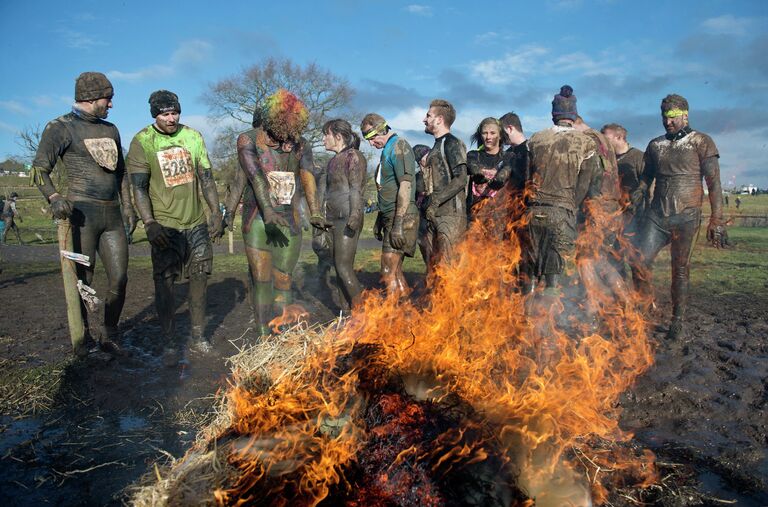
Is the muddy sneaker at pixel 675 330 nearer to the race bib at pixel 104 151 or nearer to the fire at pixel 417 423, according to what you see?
the fire at pixel 417 423

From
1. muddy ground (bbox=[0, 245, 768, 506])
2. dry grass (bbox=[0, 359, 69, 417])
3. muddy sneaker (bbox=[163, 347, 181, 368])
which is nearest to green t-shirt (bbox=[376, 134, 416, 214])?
muddy ground (bbox=[0, 245, 768, 506])

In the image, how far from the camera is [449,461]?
2.54 metres

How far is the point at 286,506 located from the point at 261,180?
359 cm

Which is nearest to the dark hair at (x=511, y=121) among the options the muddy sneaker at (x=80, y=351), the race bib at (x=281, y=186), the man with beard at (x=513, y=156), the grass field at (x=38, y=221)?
the man with beard at (x=513, y=156)

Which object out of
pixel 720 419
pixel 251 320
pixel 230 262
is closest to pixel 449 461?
pixel 720 419

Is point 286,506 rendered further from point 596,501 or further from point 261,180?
point 261,180

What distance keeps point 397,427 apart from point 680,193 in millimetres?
5217

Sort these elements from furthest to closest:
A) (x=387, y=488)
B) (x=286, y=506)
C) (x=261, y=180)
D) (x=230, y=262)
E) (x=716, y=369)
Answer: (x=230, y=262) < (x=261, y=180) < (x=716, y=369) < (x=387, y=488) < (x=286, y=506)

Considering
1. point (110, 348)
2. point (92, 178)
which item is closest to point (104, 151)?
point (92, 178)

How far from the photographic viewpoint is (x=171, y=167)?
18.0 ft

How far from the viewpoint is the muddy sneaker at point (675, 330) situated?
582 centimetres

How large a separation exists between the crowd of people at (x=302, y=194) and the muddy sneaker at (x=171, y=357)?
0.08 ft

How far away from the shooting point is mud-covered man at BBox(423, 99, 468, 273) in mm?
5816

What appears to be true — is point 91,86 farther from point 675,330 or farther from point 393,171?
point 675,330
